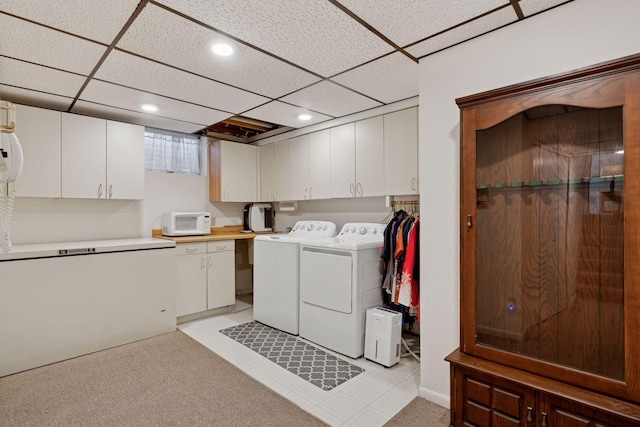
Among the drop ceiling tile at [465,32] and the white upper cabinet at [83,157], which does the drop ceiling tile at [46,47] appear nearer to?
the white upper cabinet at [83,157]

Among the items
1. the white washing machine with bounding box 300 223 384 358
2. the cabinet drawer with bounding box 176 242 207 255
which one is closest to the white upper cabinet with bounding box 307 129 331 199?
the white washing machine with bounding box 300 223 384 358

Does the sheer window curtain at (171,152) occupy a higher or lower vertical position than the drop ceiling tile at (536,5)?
lower

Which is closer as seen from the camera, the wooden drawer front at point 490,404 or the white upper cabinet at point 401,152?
the wooden drawer front at point 490,404

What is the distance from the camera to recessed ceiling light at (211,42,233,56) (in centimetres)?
199

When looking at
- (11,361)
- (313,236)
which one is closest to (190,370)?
(11,361)

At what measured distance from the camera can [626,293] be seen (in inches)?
52.9

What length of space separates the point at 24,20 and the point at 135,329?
8.39 ft

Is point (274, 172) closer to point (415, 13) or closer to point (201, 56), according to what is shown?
point (201, 56)

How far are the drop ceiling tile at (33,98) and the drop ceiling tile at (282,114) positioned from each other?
163 cm

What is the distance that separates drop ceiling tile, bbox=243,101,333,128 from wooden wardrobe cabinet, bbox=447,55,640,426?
191 centimetres

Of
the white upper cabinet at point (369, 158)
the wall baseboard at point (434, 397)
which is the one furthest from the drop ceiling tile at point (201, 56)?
the wall baseboard at point (434, 397)

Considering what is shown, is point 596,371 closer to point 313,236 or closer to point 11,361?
point 313,236

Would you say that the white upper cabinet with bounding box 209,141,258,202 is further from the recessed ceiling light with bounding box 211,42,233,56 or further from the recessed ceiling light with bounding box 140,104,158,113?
the recessed ceiling light with bounding box 211,42,233,56

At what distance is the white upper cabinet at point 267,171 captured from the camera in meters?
4.42
